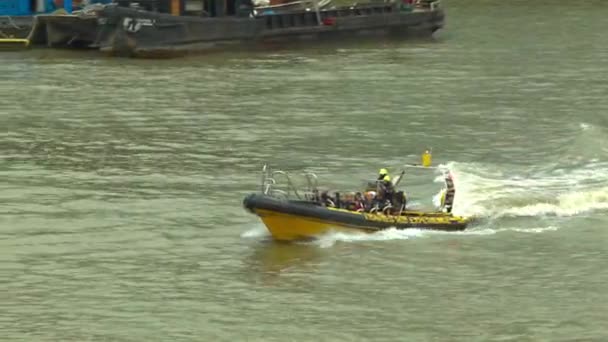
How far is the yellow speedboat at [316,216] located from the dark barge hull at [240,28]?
28262 mm

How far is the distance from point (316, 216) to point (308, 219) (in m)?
0.16

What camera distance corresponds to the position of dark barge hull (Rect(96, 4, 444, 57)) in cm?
5525

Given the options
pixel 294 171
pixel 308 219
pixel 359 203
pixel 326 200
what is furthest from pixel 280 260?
pixel 294 171

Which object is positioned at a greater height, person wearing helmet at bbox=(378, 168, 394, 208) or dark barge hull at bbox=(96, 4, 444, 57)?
person wearing helmet at bbox=(378, 168, 394, 208)

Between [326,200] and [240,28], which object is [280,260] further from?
[240,28]

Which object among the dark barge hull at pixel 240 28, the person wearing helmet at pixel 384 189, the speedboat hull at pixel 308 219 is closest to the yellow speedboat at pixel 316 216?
the speedboat hull at pixel 308 219

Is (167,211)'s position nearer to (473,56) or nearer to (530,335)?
(530,335)

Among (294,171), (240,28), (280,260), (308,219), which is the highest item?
(308,219)

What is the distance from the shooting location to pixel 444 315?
905 inches

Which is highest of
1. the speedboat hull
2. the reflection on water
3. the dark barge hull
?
the speedboat hull

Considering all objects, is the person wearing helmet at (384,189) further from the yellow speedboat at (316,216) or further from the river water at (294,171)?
the river water at (294,171)

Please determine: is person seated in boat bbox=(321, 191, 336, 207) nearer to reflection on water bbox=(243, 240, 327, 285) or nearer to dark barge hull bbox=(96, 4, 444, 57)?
reflection on water bbox=(243, 240, 327, 285)

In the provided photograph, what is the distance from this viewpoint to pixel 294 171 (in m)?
Result: 34.0

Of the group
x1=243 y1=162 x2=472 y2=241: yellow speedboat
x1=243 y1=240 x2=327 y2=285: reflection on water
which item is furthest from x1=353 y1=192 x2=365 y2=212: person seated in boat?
x1=243 y1=240 x2=327 y2=285: reflection on water
